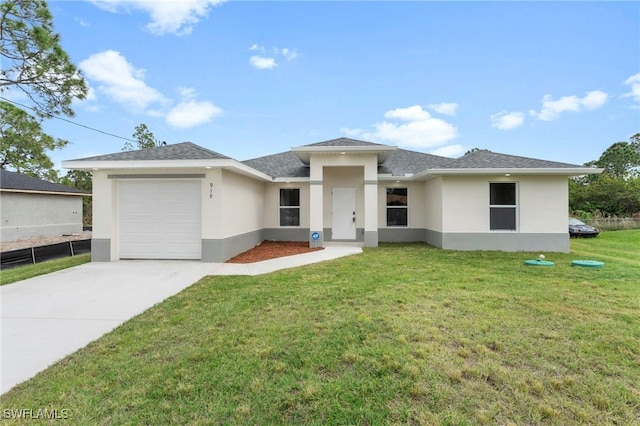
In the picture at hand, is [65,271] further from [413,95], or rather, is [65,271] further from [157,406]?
[413,95]

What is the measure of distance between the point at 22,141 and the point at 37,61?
31.6 feet

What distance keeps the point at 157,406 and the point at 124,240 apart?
8.36 m

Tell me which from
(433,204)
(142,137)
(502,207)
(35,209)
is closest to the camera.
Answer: (502,207)

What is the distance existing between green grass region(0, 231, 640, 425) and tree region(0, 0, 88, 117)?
11383 millimetres

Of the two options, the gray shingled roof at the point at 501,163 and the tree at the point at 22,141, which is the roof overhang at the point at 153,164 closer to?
the tree at the point at 22,141

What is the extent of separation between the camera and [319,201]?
11.7 metres

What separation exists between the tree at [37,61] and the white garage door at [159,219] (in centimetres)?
593

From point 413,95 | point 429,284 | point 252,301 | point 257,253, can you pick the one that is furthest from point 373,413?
point 413,95

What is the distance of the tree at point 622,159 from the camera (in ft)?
116

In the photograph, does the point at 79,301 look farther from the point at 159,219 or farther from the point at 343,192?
the point at 343,192

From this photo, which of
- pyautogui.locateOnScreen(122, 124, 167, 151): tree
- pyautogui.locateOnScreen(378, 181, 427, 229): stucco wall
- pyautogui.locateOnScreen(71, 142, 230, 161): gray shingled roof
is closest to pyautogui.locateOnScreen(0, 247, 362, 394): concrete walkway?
pyautogui.locateOnScreen(71, 142, 230, 161): gray shingled roof

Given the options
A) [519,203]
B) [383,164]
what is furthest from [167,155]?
[519,203]

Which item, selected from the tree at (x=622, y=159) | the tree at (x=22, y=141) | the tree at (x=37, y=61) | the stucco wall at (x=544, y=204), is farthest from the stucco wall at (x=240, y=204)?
the tree at (x=622, y=159)

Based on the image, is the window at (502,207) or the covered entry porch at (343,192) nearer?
the window at (502,207)
